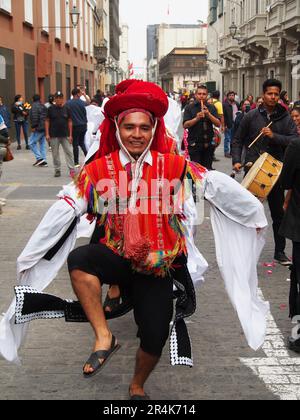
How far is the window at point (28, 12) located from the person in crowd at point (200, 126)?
14.8 m

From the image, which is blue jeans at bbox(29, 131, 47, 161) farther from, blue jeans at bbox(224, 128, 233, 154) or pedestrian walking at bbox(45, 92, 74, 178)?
blue jeans at bbox(224, 128, 233, 154)

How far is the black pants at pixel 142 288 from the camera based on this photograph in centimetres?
329

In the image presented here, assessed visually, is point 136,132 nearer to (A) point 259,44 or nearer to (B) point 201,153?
(B) point 201,153

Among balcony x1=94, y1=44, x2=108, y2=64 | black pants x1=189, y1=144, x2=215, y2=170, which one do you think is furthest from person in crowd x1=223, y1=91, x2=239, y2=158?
balcony x1=94, y1=44, x2=108, y2=64

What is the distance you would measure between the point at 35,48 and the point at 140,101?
2359 centimetres

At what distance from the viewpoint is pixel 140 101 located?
3400mm

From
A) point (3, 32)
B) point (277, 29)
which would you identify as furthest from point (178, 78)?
point (3, 32)

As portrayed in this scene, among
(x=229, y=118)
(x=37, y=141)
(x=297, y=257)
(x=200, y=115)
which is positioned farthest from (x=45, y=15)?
(x=297, y=257)

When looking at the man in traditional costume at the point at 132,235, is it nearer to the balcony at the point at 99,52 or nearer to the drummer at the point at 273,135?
the drummer at the point at 273,135

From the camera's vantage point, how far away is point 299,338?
4.48 metres

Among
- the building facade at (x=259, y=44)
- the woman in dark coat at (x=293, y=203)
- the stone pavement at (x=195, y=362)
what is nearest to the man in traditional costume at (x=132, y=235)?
the stone pavement at (x=195, y=362)

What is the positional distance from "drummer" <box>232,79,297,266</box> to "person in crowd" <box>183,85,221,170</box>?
3.64 m

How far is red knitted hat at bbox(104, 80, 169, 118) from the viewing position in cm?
340

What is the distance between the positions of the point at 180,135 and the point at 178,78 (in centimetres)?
11365
